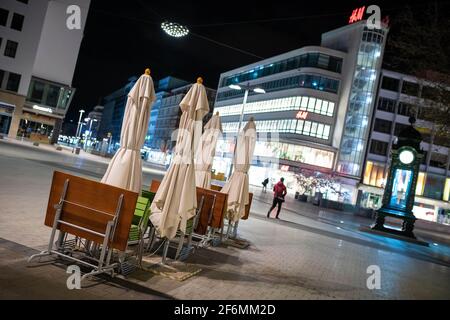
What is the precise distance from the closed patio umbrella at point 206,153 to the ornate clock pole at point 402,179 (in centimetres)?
1458

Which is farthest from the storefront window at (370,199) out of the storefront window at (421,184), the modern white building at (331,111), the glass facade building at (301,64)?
the glass facade building at (301,64)

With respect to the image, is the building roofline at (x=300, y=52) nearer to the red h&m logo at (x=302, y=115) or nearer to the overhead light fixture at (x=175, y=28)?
the red h&m logo at (x=302, y=115)

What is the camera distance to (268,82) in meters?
73.0

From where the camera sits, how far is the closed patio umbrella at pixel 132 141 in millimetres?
6770

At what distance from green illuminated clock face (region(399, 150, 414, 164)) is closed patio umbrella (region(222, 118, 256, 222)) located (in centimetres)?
1463

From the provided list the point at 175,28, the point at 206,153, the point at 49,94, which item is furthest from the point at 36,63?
the point at 206,153

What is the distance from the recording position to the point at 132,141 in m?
6.83

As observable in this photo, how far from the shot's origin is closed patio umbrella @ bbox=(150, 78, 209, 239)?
22.8ft

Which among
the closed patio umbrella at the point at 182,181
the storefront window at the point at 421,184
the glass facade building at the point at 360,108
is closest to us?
the closed patio umbrella at the point at 182,181

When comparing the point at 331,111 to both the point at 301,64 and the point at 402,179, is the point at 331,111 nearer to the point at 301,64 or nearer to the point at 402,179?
the point at 301,64

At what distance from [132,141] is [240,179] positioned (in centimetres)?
427

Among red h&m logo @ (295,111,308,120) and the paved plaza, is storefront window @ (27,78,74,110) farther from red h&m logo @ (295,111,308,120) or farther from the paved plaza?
the paved plaza

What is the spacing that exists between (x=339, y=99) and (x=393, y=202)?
43650mm
